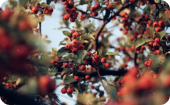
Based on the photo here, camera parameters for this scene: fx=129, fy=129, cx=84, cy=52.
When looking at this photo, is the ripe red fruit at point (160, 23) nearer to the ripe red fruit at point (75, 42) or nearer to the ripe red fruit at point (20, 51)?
the ripe red fruit at point (75, 42)

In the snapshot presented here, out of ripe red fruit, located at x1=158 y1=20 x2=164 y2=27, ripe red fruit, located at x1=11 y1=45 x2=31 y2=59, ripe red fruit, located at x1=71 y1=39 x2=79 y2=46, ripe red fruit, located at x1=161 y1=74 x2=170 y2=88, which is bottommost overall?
ripe red fruit, located at x1=161 y1=74 x2=170 y2=88

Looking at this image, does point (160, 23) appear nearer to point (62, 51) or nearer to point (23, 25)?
point (62, 51)

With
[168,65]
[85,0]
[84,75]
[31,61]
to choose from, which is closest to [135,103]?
[168,65]

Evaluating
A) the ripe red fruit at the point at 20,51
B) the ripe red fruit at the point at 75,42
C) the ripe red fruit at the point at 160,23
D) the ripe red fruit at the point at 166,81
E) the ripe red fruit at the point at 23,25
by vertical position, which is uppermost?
the ripe red fruit at the point at 160,23

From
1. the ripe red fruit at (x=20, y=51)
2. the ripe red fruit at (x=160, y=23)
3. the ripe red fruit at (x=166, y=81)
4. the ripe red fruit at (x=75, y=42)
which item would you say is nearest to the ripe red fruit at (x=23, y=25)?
the ripe red fruit at (x=20, y=51)

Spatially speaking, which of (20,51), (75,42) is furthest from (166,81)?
(75,42)

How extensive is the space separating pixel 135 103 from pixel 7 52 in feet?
1.49

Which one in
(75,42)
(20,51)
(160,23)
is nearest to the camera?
(20,51)

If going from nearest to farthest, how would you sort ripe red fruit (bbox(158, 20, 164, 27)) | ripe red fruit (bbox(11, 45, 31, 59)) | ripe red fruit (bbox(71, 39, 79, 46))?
1. ripe red fruit (bbox(11, 45, 31, 59))
2. ripe red fruit (bbox(71, 39, 79, 46))
3. ripe red fruit (bbox(158, 20, 164, 27))

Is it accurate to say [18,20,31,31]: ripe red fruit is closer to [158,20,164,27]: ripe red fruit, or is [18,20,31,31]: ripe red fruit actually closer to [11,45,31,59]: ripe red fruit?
[11,45,31,59]: ripe red fruit

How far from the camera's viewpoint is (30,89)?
0.60 m

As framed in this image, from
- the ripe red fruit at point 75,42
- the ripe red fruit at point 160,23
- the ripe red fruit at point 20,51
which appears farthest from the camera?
the ripe red fruit at point 160,23

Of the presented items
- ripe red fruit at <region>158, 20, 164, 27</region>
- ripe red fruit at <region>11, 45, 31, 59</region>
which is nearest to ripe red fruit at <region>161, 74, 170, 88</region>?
ripe red fruit at <region>11, 45, 31, 59</region>

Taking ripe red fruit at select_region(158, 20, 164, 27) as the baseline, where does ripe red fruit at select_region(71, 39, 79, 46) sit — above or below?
below
